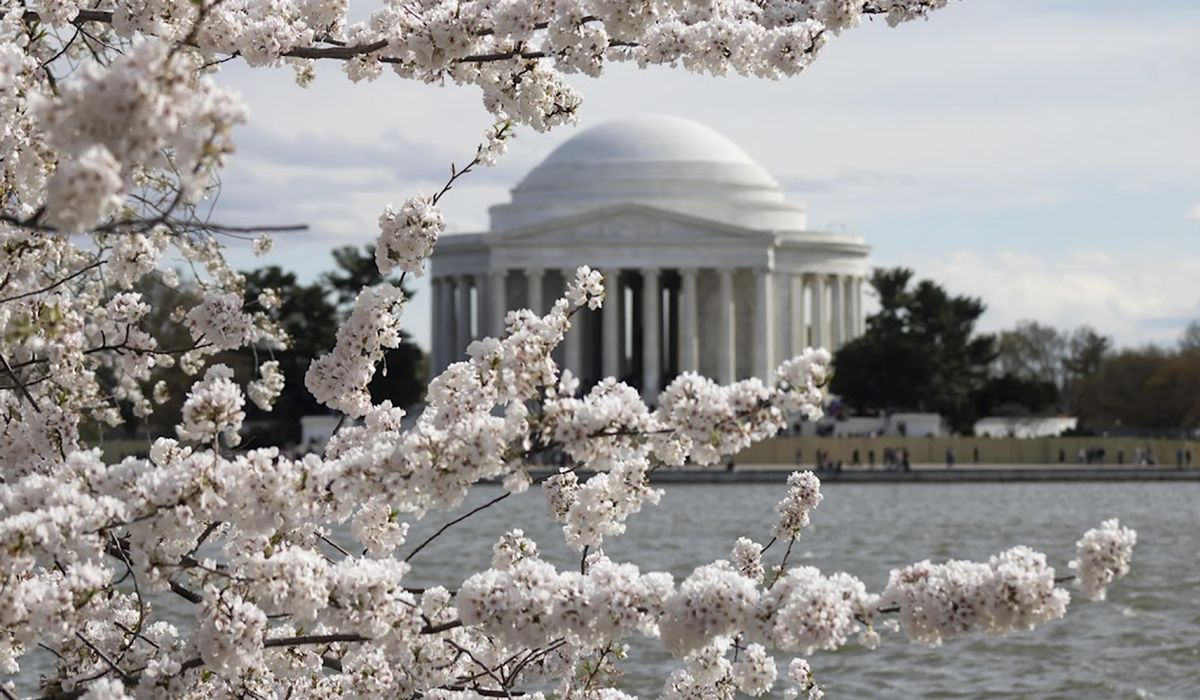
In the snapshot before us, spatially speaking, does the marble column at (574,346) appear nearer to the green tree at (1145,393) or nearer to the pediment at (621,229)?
the pediment at (621,229)

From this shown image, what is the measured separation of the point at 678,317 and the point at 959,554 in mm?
84845

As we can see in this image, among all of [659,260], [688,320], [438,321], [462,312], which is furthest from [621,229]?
[438,321]

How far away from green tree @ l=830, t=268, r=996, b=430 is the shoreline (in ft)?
65.4

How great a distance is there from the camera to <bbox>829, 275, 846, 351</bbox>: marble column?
413 ft

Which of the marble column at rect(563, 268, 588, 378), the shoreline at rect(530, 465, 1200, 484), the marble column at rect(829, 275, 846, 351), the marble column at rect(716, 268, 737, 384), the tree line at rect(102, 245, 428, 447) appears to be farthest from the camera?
the marble column at rect(829, 275, 846, 351)

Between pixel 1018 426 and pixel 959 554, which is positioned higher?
pixel 1018 426

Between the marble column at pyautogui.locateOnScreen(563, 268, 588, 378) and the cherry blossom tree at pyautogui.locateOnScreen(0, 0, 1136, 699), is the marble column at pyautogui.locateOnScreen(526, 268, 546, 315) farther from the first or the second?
the cherry blossom tree at pyautogui.locateOnScreen(0, 0, 1136, 699)

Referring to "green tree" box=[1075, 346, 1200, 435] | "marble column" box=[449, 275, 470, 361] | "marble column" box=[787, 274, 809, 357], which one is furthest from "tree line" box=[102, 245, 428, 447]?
"green tree" box=[1075, 346, 1200, 435]

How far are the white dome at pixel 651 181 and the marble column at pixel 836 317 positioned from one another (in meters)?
4.08

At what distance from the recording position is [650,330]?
394 feet

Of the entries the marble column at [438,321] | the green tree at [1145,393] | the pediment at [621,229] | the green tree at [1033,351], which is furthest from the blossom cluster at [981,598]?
the green tree at [1033,351]

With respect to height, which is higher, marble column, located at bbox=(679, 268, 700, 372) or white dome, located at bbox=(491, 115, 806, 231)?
white dome, located at bbox=(491, 115, 806, 231)

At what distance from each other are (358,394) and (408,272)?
26.6 inches

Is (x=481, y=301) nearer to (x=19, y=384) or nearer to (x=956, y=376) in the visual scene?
(x=956, y=376)
